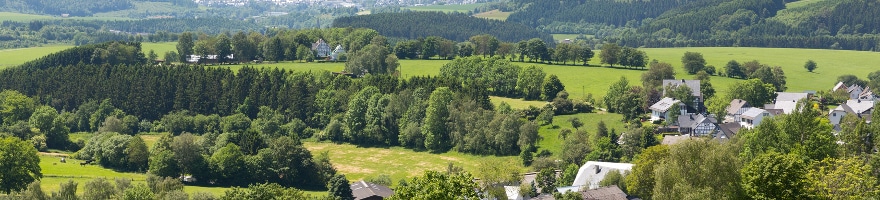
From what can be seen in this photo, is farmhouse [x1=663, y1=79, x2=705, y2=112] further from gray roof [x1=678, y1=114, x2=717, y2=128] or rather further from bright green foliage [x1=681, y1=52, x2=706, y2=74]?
bright green foliage [x1=681, y1=52, x2=706, y2=74]

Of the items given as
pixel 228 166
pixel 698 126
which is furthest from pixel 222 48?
pixel 698 126

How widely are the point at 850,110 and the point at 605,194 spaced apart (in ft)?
139

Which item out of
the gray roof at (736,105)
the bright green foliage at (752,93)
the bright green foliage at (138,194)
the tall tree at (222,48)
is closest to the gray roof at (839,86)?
the bright green foliage at (752,93)

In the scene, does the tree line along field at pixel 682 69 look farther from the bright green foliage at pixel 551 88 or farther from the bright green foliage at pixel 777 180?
the bright green foliage at pixel 777 180

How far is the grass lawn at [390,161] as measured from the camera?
3450 inches

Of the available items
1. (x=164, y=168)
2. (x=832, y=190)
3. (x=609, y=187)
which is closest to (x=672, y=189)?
(x=832, y=190)

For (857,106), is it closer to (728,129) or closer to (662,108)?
(728,129)

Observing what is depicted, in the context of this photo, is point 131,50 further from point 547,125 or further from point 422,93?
point 547,125

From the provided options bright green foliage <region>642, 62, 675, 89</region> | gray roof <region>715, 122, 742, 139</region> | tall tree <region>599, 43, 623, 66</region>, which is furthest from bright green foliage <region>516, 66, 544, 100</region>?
tall tree <region>599, 43, 623, 66</region>

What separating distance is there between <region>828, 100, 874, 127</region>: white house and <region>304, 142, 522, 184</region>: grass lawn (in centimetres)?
2976

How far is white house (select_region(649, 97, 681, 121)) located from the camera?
96.9 meters

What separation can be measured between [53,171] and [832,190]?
59.0 m

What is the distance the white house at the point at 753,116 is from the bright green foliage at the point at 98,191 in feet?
185

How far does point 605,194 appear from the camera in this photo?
63.6 metres
